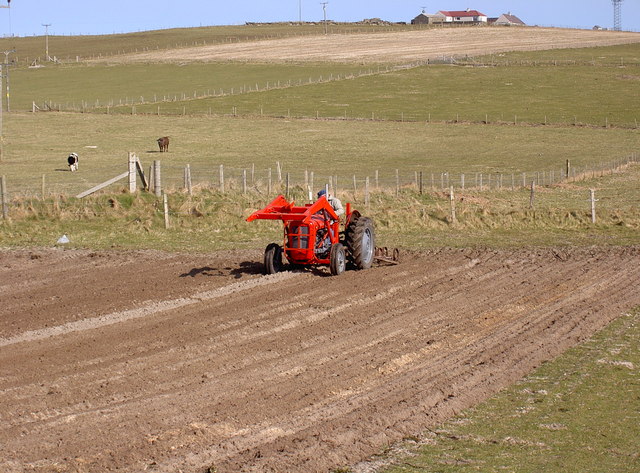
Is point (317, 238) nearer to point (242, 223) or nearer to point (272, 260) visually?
point (272, 260)

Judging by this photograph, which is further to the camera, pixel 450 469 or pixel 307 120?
pixel 307 120

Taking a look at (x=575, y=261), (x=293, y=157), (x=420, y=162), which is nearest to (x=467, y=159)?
(x=420, y=162)

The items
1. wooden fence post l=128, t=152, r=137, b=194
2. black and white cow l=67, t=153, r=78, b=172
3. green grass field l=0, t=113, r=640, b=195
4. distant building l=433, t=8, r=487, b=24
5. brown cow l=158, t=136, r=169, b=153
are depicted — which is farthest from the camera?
distant building l=433, t=8, r=487, b=24

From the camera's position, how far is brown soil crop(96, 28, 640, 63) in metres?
109

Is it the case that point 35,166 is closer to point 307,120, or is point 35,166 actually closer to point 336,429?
point 307,120

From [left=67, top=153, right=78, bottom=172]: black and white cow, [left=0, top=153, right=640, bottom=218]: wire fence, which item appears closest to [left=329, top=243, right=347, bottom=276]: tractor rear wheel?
[left=0, top=153, right=640, bottom=218]: wire fence

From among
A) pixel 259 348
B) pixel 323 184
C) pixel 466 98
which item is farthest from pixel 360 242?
pixel 466 98

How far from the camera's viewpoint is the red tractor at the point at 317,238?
17.5 metres

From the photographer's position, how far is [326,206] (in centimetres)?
1797

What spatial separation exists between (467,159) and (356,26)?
106441mm

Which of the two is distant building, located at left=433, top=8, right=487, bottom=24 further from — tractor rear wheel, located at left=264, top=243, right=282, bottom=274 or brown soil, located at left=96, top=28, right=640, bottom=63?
tractor rear wheel, located at left=264, top=243, right=282, bottom=274

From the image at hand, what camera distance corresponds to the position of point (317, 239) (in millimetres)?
18000

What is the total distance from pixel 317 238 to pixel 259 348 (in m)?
5.09

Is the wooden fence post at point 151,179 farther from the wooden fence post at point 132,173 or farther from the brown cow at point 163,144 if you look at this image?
the brown cow at point 163,144
